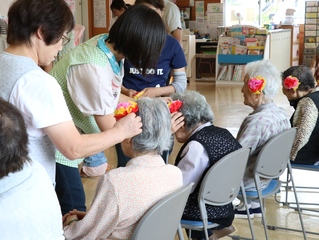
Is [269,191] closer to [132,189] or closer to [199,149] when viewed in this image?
[199,149]

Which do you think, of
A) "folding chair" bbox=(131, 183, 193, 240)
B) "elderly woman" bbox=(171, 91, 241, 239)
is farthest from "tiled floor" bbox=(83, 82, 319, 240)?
"folding chair" bbox=(131, 183, 193, 240)

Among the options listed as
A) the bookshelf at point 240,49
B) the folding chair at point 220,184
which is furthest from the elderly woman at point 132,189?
the bookshelf at point 240,49

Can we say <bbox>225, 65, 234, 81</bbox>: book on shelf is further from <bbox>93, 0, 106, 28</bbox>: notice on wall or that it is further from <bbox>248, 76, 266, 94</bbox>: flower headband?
<bbox>248, 76, 266, 94</bbox>: flower headband

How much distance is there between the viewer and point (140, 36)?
2.39m

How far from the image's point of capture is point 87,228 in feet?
6.50

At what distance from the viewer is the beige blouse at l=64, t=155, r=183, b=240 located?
75.3 inches

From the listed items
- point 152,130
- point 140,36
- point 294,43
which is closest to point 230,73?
point 294,43

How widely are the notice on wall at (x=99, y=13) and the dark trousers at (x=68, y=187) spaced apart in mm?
7675

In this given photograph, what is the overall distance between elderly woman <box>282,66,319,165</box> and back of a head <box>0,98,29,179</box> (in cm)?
251

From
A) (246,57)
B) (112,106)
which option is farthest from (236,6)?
(112,106)

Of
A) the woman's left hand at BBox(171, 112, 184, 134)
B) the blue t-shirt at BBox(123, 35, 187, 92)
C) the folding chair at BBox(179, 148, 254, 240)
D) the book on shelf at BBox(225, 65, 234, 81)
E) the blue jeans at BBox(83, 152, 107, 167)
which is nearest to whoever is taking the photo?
the woman's left hand at BBox(171, 112, 184, 134)

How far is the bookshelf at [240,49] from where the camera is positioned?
10148mm

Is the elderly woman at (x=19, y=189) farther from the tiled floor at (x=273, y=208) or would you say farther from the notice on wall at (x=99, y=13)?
the notice on wall at (x=99, y=13)

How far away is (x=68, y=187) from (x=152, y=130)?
54 cm
